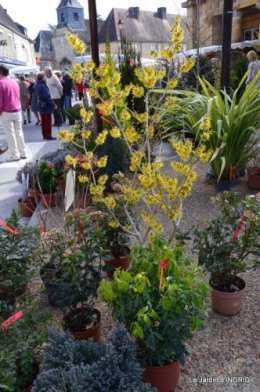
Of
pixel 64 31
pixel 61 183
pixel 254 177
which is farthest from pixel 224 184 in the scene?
pixel 64 31

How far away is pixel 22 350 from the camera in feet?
6.13

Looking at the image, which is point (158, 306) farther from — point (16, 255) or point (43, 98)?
point (43, 98)

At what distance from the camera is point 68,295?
7.39ft

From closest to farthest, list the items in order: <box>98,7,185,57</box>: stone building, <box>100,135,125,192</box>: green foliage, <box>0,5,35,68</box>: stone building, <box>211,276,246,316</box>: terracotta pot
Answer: <box>211,276,246,316</box>: terracotta pot < <box>100,135,125,192</box>: green foliage < <box>0,5,35,68</box>: stone building < <box>98,7,185,57</box>: stone building

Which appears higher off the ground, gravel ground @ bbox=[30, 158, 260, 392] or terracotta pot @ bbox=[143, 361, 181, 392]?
terracotta pot @ bbox=[143, 361, 181, 392]

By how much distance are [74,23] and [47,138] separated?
60.8m

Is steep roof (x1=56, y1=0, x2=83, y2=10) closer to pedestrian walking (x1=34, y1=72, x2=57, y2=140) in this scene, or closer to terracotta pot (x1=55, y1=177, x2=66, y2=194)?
pedestrian walking (x1=34, y1=72, x2=57, y2=140)

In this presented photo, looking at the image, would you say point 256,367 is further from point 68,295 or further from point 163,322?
point 68,295

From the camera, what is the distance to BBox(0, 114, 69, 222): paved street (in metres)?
5.28

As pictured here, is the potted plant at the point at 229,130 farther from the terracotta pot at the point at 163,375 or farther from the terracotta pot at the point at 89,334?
the terracotta pot at the point at 163,375

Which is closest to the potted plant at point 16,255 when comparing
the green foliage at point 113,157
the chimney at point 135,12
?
the green foliage at point 113,157

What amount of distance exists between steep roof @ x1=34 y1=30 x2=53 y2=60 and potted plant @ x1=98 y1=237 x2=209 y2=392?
69.4 m

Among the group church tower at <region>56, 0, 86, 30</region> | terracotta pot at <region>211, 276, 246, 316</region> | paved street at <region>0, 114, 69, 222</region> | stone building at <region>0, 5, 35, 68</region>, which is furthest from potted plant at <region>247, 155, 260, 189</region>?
church tower at <region>56, 0, 86, 30</region>

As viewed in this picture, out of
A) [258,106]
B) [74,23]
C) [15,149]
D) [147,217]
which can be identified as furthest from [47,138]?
[74,23]
